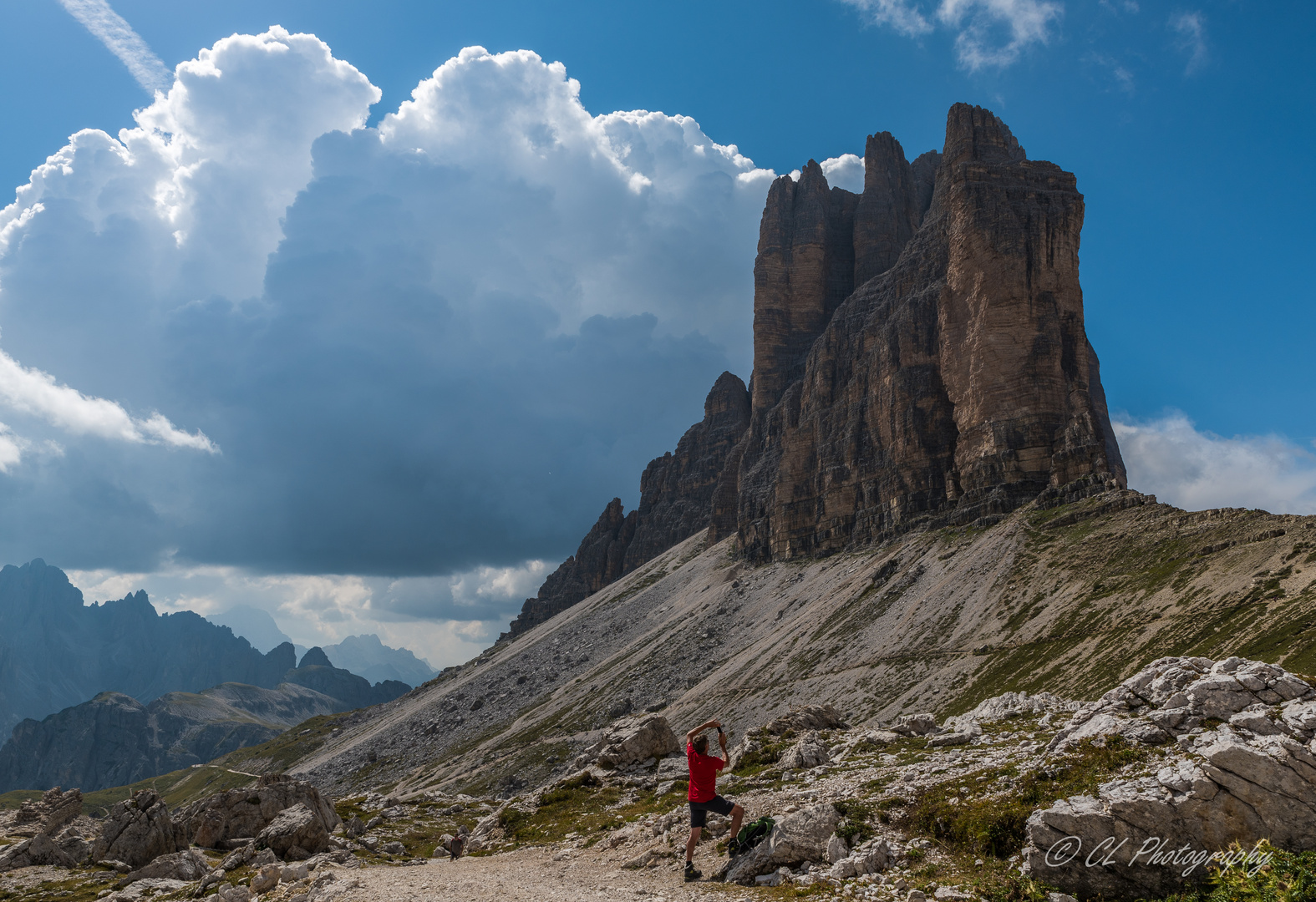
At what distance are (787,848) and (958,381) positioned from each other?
132555mm

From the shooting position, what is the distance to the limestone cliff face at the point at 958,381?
122625 mm

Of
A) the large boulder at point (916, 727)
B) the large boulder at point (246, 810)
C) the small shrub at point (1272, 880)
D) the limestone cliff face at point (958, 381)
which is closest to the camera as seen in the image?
the small shrub at point (1272, 880)

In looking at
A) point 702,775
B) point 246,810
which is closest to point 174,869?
point 246,810

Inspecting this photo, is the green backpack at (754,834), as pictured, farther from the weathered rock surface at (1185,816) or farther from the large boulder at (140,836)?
the large boulder at (140,836)

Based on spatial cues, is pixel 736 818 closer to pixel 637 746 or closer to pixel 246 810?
pixel 637 746

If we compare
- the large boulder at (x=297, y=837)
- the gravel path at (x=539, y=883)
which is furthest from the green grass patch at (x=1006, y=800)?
the large boulder at (x=297, y=837)

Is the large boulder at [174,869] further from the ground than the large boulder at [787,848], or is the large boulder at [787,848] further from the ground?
the large boulder at [787,848]

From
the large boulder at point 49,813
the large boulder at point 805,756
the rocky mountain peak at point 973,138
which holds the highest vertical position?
the rocky mountain peak at point 973,138

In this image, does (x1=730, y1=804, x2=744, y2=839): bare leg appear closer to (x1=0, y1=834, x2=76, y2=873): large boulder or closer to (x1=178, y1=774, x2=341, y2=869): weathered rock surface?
(x1=178, y1=774, x2=341, y2=869): weathered rock surface

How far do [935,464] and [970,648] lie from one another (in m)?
64.4

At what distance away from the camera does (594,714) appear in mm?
116562

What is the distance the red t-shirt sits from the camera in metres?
18.2

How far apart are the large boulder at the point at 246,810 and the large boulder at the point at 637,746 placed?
46.6 ft

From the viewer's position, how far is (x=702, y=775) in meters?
18.2
